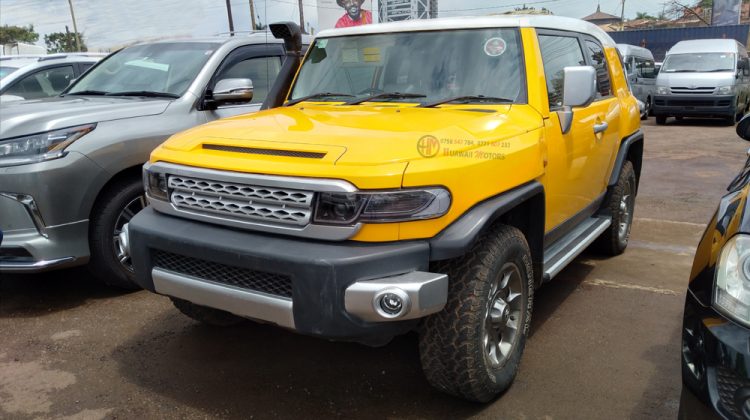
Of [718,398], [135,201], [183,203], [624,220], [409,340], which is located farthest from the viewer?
[624,220]

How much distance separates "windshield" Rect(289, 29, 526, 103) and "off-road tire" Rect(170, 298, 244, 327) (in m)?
1.49

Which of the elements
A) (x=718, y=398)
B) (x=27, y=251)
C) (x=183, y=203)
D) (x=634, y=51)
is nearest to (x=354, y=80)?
(x=183, y=203)

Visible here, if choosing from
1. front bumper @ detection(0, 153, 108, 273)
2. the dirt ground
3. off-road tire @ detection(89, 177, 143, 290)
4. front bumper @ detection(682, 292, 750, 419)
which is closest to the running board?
the dirt ground

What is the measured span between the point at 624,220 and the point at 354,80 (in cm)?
280

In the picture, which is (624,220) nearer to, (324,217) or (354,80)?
(354,80)

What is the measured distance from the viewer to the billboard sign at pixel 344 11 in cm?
2561

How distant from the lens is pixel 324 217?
102 inches

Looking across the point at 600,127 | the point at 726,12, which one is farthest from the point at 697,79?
the point at 726,12

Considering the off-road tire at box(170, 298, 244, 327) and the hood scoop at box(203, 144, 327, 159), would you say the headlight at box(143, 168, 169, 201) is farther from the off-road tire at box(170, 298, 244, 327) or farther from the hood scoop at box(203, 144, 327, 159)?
the off-road tire at box(170, 298, 244, 327)

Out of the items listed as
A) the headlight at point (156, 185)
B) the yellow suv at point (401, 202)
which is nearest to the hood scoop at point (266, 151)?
the yellow suv at point (401, 202)

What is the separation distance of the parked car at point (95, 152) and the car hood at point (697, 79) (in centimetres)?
1375

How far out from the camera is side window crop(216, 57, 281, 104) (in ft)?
17.5

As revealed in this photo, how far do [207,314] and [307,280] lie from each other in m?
1.52

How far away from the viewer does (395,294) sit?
7.91ft
